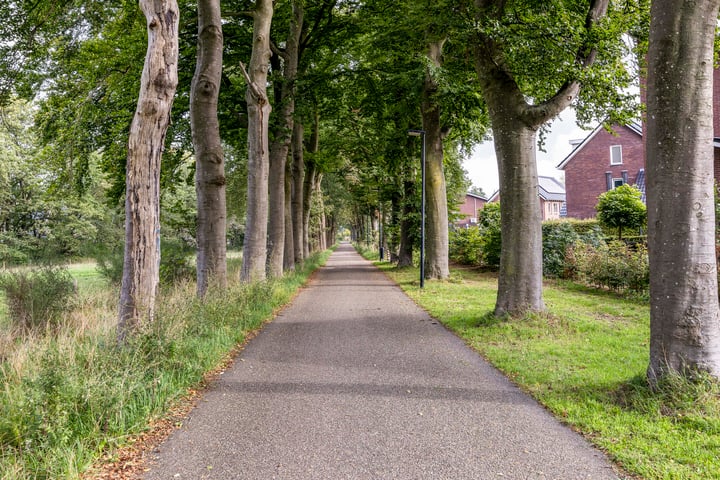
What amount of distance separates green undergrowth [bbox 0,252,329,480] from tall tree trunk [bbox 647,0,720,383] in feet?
16.4

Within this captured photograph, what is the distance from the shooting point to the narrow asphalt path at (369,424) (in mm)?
3357

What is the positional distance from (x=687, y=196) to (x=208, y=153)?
8.33 metres

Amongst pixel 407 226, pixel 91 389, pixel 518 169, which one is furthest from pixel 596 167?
pixel 91 389

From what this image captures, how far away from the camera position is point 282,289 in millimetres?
12633

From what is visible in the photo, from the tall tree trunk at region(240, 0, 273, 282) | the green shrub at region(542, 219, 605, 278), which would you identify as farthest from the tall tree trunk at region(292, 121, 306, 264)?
the green shrub at region(542, 219, 605, 278)

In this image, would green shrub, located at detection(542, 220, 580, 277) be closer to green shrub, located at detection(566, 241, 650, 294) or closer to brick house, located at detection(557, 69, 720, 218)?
green shrub, located at detection(566, 241, 650, 294)

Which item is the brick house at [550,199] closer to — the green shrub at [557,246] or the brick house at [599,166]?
the brick house at [599,166]

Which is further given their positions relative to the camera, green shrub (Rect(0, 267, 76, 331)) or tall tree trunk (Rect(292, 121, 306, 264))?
tall tree trunk (Rect(292, 121, 306, 264))

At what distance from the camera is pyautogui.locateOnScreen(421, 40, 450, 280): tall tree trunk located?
1664 cm

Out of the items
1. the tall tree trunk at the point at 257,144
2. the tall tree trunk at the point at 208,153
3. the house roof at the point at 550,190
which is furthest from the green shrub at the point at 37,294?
the house roof at the point at 550,190

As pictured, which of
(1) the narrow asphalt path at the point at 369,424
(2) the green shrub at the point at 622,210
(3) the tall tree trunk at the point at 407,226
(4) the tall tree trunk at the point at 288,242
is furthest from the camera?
(3) the tall tree trunk at the point at 407,226

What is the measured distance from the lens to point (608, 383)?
5.02 m

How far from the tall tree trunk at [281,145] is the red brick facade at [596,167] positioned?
1100 inches

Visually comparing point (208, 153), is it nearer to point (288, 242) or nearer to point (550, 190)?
point (288, 242)
